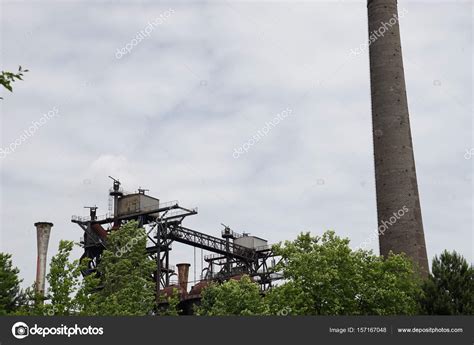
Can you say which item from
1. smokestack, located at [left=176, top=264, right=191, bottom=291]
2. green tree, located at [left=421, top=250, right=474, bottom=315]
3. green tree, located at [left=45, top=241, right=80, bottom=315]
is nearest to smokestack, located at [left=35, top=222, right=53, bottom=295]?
green tree, located at [left=45, top=241, right=80, bottom=315]

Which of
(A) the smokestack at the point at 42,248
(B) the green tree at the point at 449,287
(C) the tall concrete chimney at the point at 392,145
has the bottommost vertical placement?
(B) the green tree at the point at 449,287

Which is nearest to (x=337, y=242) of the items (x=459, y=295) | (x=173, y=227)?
(x=459, y=295)

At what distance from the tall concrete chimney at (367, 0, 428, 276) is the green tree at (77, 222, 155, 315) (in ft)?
59.6

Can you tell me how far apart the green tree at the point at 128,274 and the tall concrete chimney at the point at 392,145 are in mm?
18179

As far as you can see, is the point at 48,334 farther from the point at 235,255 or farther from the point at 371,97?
the point at 235,255

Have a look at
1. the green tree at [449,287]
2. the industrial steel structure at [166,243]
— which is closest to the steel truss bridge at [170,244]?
the industrial steel structure at [166,243]

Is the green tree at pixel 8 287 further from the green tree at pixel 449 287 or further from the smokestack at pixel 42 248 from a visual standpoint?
the green tree at pixel 449 287

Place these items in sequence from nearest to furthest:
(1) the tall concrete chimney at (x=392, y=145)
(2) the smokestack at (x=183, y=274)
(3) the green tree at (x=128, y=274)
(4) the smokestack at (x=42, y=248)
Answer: (4) the smokestack at (x=42, y=248) < (3) the green tree at (x=128, y=274) < (1) the tall concrete chimney at (x=392, y=145) < (2) the smokestack at (x=183, y=274)

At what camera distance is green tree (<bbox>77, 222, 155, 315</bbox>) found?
48.5m

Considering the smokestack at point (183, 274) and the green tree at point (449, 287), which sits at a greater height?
the smokestack at point (183, 274)

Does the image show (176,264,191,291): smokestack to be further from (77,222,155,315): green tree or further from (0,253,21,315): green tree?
(0,253,21,315): green tree

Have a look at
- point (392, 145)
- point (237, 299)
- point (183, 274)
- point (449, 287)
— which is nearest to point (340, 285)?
point (449, 287)

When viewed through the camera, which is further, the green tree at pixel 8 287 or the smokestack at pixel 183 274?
the smokestack at pixel 183 274

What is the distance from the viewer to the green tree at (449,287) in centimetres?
2984
